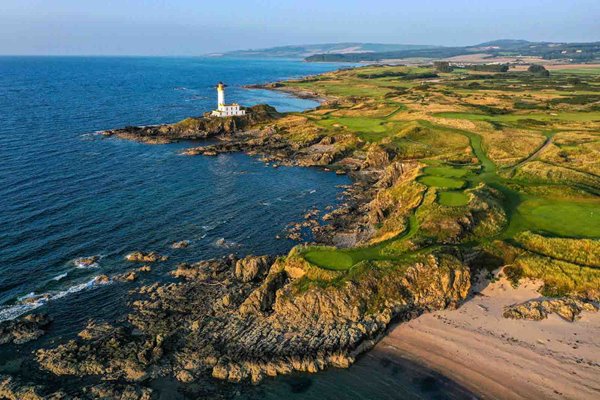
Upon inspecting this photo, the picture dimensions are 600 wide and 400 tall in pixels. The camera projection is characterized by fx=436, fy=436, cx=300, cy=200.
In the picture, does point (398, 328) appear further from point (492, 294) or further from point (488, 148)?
point (488, 148)

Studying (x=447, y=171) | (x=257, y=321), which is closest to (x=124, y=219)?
(x=257, y=321)

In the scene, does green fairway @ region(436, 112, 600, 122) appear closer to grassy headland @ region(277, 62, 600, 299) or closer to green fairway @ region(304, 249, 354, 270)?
grassy headland @ region(277, 62, 600, 299)

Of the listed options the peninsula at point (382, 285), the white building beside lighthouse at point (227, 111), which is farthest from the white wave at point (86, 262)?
the white building beside lighthouse at point (227, 111)

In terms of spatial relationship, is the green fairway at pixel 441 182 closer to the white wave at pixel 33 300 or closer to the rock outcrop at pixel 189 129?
the white wave at pixel 33 300

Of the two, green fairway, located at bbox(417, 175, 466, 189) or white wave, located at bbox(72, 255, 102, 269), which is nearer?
white wave, located at bbox(72, 255, 102, 269)

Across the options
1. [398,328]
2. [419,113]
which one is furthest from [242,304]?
[419,113]

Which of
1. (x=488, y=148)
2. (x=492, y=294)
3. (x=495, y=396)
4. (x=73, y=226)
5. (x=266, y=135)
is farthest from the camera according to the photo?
(x=266, y=135)

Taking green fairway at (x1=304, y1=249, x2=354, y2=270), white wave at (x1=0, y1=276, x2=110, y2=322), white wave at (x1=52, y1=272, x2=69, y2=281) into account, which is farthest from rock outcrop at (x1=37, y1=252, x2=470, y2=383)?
white wave at (x1=52, y1=272, x2=69, y2=281)
